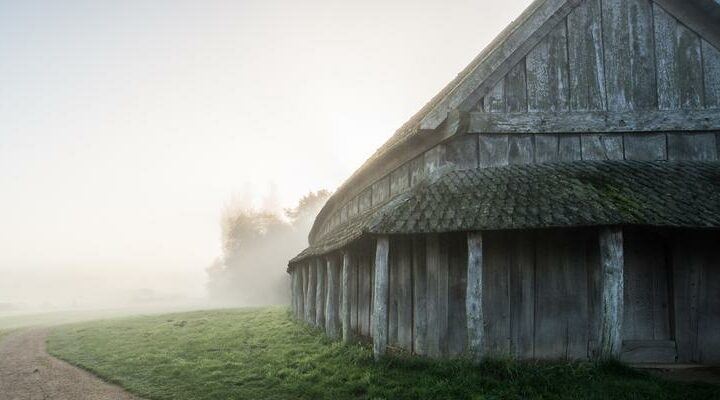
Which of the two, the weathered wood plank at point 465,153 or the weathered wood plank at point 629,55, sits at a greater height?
the weathered wood plank at point 629,55

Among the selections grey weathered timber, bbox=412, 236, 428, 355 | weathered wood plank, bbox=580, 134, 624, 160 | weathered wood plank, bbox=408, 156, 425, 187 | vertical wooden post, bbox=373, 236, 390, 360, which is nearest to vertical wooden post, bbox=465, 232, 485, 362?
grey weathered timber, bbox=412, 236, 428, 355

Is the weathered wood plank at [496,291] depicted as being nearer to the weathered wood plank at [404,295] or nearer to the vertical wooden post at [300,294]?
the weathered wood plank at [404,295]

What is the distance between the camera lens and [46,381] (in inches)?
459

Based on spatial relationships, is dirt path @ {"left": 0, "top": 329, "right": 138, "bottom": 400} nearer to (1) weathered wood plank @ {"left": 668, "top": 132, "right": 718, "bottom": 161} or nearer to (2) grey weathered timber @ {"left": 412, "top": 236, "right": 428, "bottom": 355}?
(2) grey weathered timber @ {"left": 412, "top": 236, "right": 428, "bottom": 355}

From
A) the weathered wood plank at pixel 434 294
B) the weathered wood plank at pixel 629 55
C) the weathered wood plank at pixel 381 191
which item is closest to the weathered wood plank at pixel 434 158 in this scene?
the weathered wood plank at pixel 434 294

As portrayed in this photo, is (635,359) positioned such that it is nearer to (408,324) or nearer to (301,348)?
(408,324)

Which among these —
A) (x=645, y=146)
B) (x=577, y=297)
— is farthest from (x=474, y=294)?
(x=645, y=146)

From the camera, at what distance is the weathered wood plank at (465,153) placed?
11211mm

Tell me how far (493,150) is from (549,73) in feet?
7.76

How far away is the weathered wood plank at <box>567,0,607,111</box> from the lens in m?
11.2

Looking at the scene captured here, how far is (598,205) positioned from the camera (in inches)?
352

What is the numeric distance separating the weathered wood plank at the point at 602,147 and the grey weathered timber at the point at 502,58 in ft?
8.41

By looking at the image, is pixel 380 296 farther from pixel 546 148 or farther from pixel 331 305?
pixel 546 148

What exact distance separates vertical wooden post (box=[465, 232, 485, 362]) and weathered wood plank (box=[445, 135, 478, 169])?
8.08 ft
